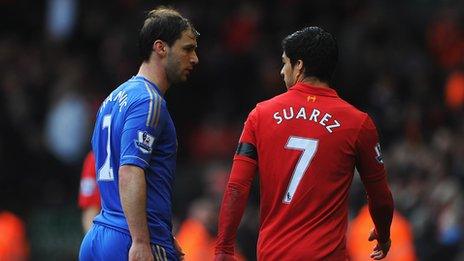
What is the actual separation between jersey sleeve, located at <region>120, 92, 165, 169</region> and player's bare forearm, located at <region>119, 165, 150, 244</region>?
6 cm

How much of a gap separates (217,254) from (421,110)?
1004 cm

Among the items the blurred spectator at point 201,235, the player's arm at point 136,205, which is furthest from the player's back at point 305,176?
the blurred spectator at point 201,235

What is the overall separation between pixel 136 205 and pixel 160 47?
0.94 m

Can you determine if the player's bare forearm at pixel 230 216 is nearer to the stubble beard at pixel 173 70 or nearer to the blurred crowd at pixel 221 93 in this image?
the stubble beard at pixel 173 70

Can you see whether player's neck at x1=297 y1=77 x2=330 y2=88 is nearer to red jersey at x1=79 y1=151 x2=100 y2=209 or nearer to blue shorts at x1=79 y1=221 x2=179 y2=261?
blue shorts at x1=79 y1=221 x2=179 y2=261

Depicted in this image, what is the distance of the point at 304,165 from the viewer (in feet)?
23.7

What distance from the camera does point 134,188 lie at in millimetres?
6906

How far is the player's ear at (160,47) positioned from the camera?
23.9 ft

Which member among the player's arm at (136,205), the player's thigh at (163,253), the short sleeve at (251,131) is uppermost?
the short sleeve at (251,131)

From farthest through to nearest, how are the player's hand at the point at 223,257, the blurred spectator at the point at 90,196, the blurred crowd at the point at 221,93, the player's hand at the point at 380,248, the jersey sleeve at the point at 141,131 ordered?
1. the blurred crowd at the point at 221,93
2. the blurred spectator at the point at 90,196
3. the player's hand at the point at 380,248
4. the player's hand at the point at 223,257
5. the jersey sleeve at the point at 141,131

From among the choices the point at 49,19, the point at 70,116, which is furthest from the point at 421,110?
the point at 49,19

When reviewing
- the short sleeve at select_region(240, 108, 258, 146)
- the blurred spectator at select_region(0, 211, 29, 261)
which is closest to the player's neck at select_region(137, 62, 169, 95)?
the short sleeve at select_region(240, 108, 258, 146)

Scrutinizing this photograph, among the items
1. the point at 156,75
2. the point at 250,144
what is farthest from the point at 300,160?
the point at 156,75

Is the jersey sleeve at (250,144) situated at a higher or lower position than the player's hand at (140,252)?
higher
